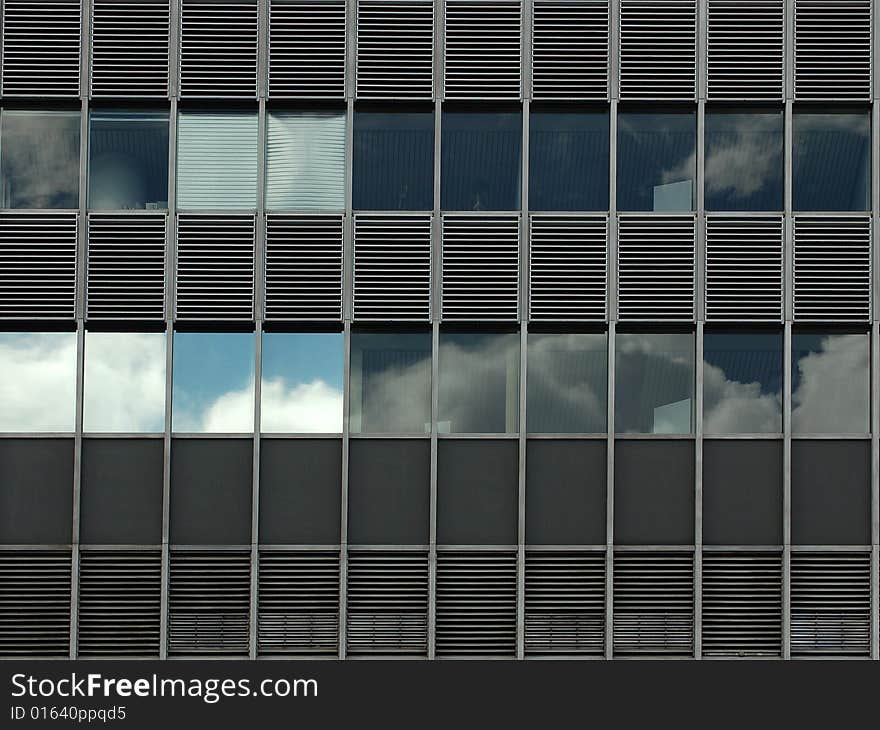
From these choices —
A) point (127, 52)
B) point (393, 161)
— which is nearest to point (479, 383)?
point (393, 161)

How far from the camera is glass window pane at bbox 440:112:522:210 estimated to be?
731 inches

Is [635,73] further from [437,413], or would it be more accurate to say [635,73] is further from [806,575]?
[806,575]

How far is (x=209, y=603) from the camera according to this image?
17.9 m

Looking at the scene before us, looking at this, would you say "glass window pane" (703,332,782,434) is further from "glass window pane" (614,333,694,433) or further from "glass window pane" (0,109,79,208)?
"glass window pane" (0,109,79,208)

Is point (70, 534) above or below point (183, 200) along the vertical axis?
below

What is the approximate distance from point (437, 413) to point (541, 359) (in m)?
1.86

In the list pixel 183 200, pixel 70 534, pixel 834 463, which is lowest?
pixel 70 534

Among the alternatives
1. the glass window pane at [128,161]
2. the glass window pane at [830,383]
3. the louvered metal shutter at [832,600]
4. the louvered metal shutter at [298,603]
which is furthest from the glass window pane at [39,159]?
the louvered metal shutter at [832,600]

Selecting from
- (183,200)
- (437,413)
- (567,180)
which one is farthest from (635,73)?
(183,200)

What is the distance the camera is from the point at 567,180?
18.6m

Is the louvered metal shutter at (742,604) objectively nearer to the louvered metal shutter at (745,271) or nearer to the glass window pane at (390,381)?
the louvered metal shutter at (745,271)

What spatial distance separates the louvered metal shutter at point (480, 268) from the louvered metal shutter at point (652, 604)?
4.35m

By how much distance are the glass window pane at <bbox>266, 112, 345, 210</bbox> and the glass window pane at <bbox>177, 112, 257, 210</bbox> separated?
33cm
